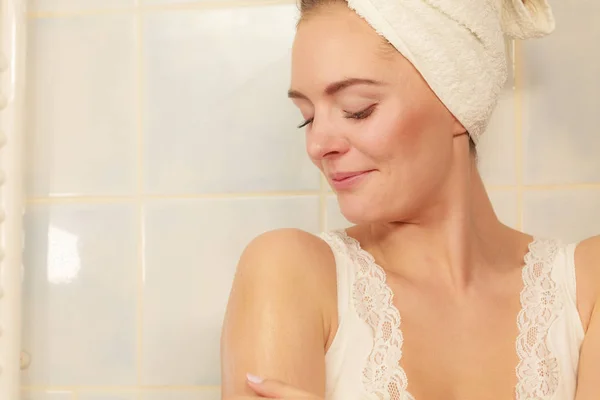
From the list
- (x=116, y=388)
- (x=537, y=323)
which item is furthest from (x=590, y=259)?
(x=116, y=388)

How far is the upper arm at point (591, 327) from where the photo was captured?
0.94m

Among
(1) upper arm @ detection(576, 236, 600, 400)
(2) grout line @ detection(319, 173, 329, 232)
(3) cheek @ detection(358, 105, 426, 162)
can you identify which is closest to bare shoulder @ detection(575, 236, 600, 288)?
(1) upper arm @ detection(576, 236, 600, 400)

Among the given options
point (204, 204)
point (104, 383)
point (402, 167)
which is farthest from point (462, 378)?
point (104, 383)

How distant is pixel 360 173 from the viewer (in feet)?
3.09

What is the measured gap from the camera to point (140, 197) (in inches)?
53.2

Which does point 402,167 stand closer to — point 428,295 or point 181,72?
point 428,295

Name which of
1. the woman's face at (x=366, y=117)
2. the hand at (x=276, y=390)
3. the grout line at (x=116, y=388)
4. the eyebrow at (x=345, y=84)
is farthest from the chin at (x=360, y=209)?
the grout line at (x=116, y=388)

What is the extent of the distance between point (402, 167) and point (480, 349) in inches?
10.5

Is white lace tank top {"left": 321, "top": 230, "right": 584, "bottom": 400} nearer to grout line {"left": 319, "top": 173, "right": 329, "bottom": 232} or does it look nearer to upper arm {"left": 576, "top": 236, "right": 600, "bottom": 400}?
upper arm {"left": 576, "top": 236, "right": 600, "bottom": 400}

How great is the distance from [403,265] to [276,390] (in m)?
0.32

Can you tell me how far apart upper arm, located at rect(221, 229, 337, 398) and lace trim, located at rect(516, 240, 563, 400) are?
0.85 ft

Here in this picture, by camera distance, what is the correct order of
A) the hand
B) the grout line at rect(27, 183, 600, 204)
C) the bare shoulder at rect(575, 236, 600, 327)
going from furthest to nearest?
the grout line at rect(27, 183, 600, 204)
the bare shoulder at rect(575, 236, 600, 327)
the hand

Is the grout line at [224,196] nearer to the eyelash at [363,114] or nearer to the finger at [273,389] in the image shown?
the eyelash at [363,114]

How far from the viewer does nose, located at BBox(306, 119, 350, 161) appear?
0.93 meters
